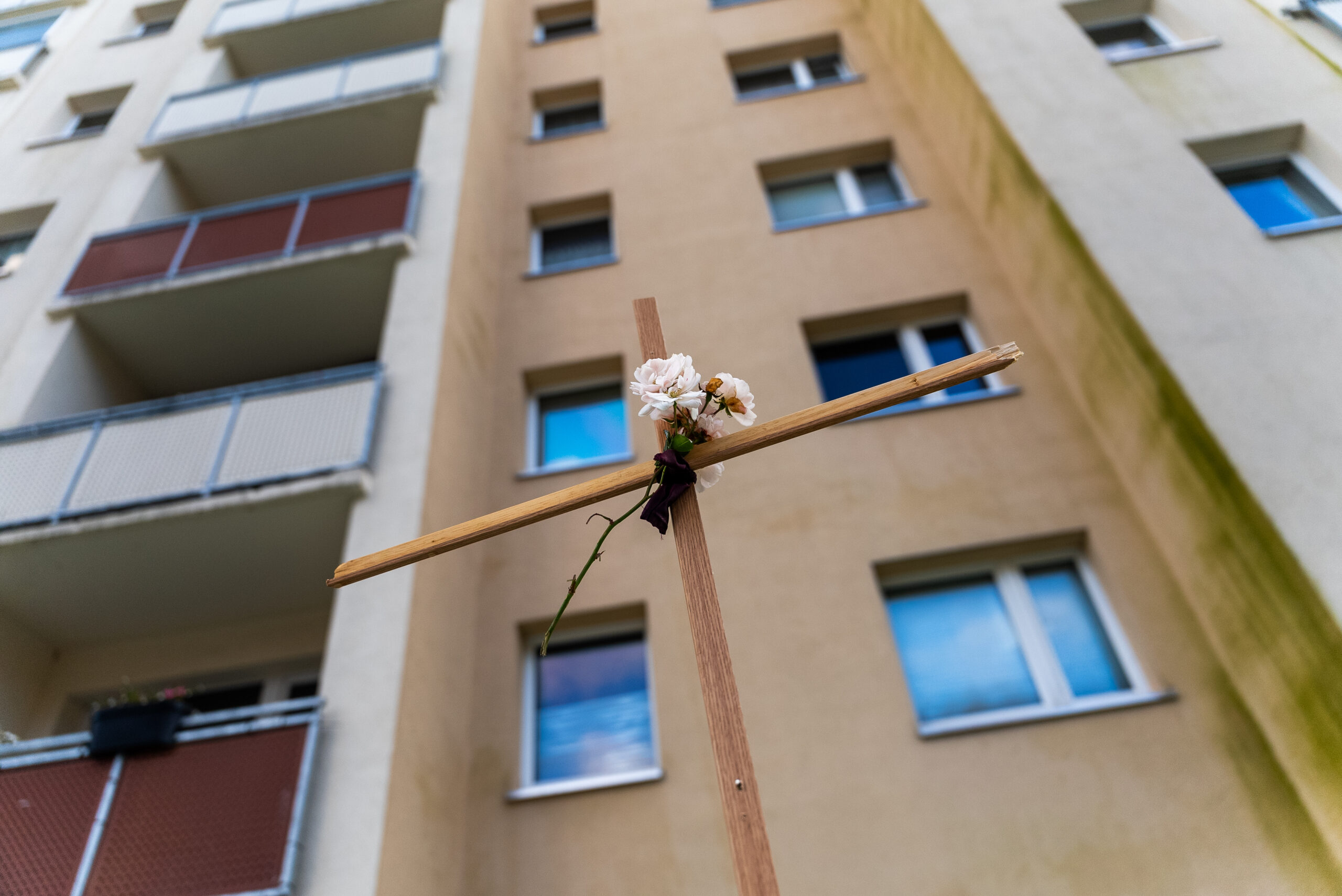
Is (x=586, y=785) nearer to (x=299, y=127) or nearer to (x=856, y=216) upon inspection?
(x=856, y=216)

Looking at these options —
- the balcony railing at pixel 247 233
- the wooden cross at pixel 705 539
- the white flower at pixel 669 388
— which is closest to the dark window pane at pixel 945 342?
the wooden cross at pixel 705 539

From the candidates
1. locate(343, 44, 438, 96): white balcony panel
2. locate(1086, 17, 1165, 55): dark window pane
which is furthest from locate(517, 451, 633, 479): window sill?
locate(1086, 17, 1165, 55): dark window pane

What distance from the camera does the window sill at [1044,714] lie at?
5859 mm

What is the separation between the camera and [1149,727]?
5.76m

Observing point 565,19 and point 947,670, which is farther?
point 565,19

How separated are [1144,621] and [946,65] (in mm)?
6736

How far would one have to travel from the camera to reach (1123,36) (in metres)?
10.4

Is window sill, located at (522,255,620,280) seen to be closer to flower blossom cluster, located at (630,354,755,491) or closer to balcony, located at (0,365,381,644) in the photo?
balcony, located at (0,365,381,644)

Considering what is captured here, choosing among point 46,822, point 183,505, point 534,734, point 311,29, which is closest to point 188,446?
point 183,505

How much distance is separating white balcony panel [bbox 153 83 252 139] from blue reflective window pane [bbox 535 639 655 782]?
29.3ft

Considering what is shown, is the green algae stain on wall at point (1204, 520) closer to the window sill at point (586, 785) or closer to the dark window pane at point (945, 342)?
the dark window pane at point (945, 342)

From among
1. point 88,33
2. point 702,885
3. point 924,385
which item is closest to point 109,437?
point 702,885

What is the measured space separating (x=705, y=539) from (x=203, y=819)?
405cm

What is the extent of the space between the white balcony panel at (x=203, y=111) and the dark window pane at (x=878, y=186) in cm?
843
